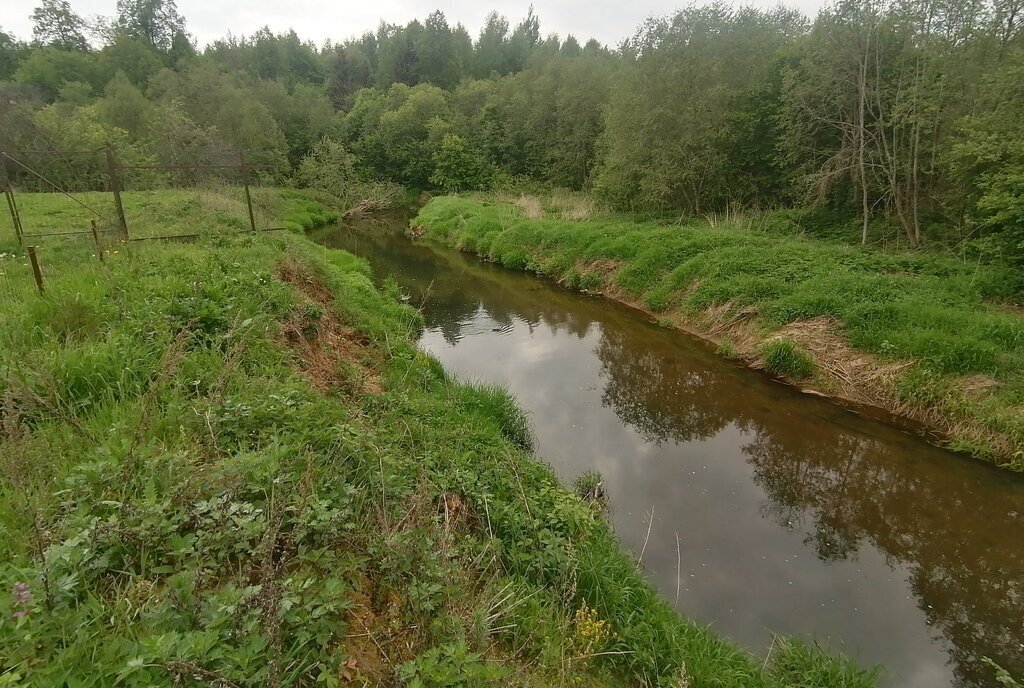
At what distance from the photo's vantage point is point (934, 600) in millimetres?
4840

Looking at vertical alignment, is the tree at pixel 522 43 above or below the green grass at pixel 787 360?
above

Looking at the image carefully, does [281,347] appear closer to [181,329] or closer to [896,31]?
[181,329]

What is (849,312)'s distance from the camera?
969cm

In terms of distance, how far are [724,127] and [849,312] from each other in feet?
34.5

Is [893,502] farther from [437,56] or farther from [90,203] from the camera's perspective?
[437,56]

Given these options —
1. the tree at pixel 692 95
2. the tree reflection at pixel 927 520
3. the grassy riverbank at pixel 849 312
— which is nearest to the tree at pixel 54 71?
the tree at pixel 692 95

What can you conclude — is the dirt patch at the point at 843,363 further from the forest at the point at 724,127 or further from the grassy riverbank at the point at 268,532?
the grassy riverbank at the point at 268,532

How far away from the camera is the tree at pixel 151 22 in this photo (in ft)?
198

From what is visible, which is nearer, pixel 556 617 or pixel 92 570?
pixel 92 570

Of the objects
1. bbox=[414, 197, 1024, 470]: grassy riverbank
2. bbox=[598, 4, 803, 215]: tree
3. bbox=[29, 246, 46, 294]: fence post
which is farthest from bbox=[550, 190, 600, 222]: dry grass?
bbox=[29, 246, 46, 294]: fence post

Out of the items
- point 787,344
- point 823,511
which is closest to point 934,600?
point 823,511

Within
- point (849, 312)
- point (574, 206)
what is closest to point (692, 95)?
point (574, 206)

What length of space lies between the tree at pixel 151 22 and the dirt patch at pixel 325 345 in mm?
72004

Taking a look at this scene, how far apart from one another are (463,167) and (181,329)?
34.1 m
